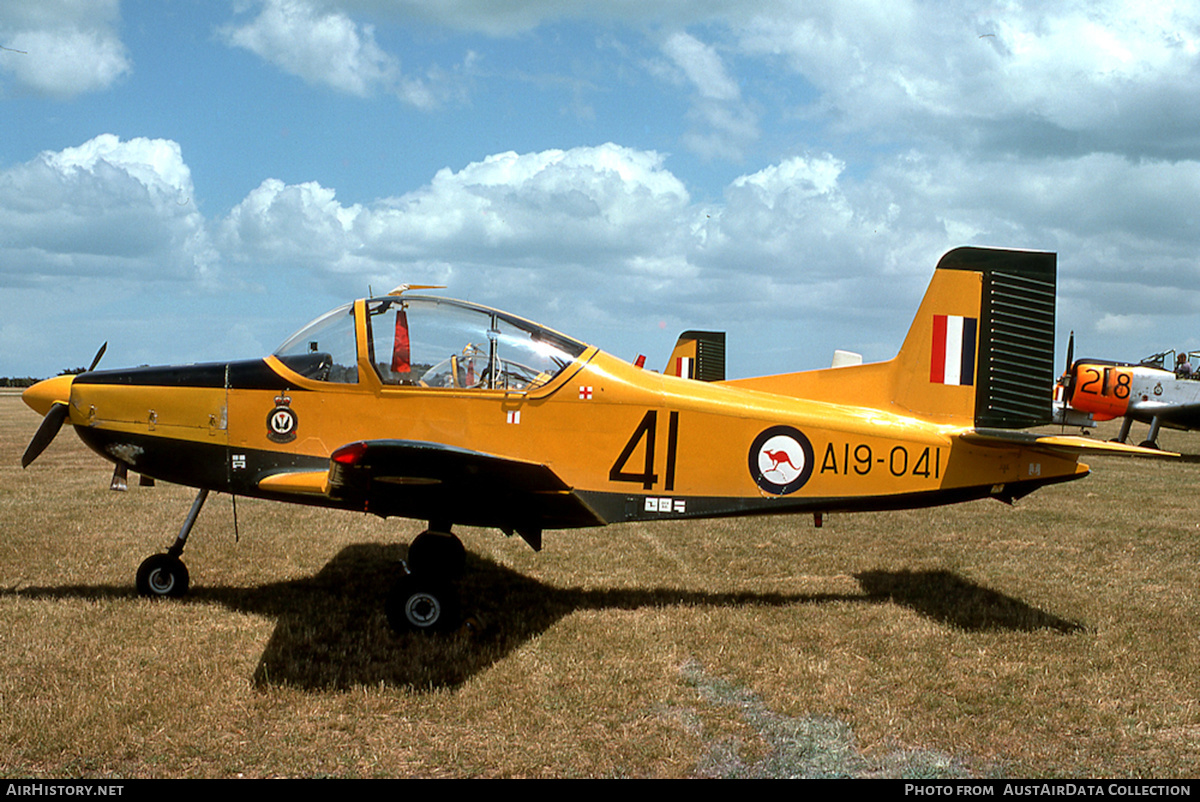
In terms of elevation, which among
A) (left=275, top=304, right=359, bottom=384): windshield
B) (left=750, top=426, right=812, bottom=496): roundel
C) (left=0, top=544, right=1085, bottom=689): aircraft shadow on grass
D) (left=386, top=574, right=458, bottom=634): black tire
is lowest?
(left=0, top=544, right=1085, bottom=689): aircraft shadow on grass

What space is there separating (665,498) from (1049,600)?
3486mm

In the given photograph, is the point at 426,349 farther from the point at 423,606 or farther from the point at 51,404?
the point at 51,404

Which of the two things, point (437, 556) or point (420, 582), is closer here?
point (420, 582)

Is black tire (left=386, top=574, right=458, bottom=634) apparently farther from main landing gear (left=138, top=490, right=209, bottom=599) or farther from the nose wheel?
main landing gear (left=138, top=490, right=209, bottom=599)

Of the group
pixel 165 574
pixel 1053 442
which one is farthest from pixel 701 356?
pixel 165 574

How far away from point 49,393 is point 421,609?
3.59 m

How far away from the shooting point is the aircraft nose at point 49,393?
6.36m

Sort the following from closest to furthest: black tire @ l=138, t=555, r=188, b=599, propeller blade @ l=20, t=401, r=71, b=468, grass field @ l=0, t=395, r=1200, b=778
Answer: grass field @ l=0, t=395, r=1200, b=778, propeller blade @ l=20, t=401, r=71, b=468, black tire @ l=138, t=555, r=188, b=599

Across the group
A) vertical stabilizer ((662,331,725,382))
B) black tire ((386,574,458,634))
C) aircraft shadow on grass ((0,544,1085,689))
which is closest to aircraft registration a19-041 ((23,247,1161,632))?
black tire ((386,574,458,634))

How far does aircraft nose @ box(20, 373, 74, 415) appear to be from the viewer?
636cm

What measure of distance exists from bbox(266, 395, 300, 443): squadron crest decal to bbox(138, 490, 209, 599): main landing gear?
3.23ft

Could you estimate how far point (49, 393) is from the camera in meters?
6.40

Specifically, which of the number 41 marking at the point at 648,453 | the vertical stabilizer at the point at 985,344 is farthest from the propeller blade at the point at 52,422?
the vertical stabilizer at the point at 985,344

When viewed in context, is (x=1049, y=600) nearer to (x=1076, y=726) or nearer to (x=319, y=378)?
(x=1076, y=726)
